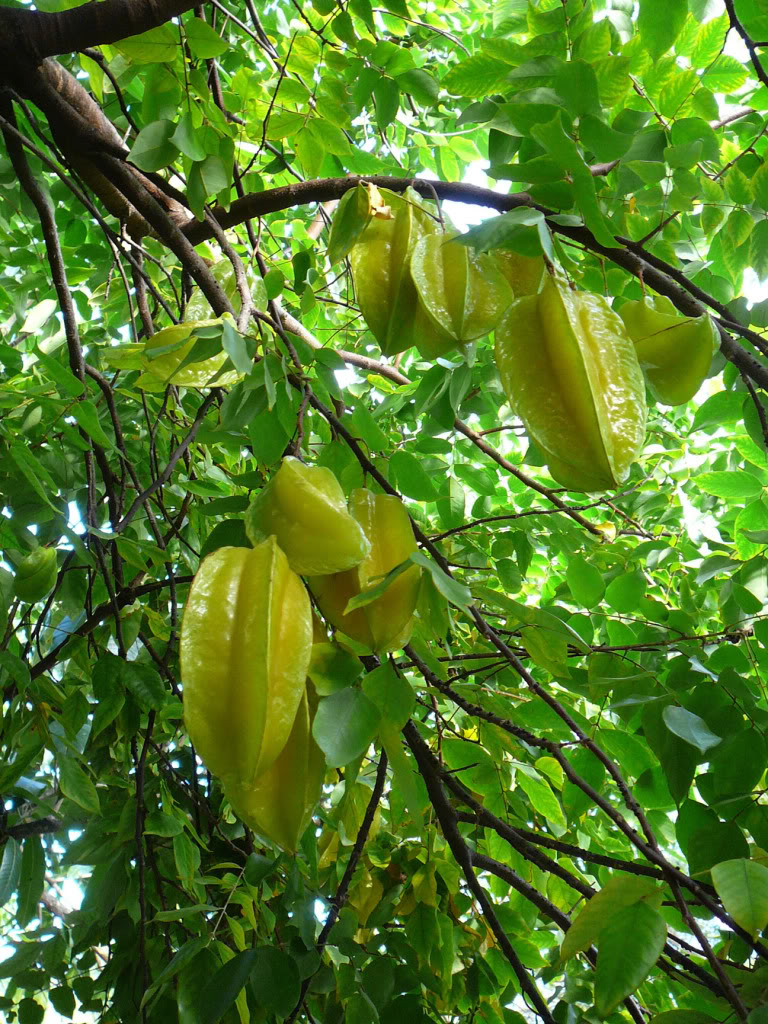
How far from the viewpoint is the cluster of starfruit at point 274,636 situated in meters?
0.72

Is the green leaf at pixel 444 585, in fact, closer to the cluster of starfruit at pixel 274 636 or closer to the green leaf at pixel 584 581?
the cluster of starfruit at pixel 274 636

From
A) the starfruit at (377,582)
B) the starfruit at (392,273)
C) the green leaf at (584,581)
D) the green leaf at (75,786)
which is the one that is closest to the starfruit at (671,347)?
the starfruit at (392,273)

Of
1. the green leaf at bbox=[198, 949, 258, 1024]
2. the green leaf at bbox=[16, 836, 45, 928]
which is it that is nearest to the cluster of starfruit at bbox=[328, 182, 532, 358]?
the green leaf at bbox=[198, 949, 258, 1024]

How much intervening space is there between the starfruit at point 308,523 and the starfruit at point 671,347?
47 cm

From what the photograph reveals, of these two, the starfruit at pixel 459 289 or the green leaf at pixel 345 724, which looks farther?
the starfruit at pixel 459 289

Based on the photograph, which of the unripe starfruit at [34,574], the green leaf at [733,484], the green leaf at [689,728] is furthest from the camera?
the green leaf at [733,484]

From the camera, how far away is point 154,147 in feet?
3.68

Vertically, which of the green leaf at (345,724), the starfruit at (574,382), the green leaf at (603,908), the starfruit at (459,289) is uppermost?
the starfruit at (459,289)

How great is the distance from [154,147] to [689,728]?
1.11 m

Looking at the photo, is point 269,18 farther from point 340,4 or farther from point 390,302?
point 390,302

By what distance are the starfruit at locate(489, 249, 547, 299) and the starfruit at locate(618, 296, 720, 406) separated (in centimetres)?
13

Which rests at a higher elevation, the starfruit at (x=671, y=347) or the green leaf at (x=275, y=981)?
the starfruit at (x=671, y=347)

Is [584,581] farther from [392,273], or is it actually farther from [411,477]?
[392,273]

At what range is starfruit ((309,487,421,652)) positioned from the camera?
0.79m
